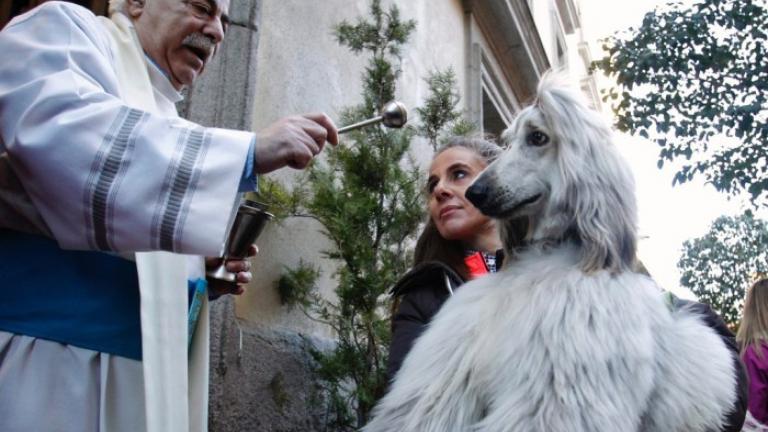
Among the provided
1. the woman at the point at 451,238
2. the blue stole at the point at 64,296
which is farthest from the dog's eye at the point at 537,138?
the blue stole at the point at 64,296

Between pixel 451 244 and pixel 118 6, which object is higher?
pixel 118 6

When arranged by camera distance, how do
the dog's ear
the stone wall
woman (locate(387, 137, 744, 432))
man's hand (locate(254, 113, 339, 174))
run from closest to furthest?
man's hand (locate(254, 113, 339, 174)) → the dog's ear → woman (locate(387, 137, 744, 432)) → the stone wall

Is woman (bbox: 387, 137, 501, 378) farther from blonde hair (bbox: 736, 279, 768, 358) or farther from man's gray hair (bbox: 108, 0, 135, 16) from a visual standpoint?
blonde hair (bbox: 736, 279, 768, 358)

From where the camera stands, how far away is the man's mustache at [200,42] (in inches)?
78.2

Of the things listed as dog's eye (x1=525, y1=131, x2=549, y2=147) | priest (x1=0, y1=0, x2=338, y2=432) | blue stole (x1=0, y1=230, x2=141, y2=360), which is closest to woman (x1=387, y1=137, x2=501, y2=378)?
dog's eye (x1=525, y1=131, x2=549, y2=147)

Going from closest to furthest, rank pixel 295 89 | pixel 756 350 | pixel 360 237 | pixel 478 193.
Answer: pixel 478 193 < pixel 360 237 < pixel 295 89 < pixel 756 350

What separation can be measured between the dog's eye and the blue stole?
1.16 meters

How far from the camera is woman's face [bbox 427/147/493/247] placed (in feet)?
8.15

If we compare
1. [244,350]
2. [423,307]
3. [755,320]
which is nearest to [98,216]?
[423,307]

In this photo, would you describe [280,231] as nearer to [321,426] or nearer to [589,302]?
[321,426]

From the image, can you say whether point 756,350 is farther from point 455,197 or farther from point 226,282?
point 226,282

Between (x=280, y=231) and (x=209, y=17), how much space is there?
204 centimetres

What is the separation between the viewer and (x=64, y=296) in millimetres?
1465

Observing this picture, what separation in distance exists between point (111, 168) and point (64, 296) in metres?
0.38
